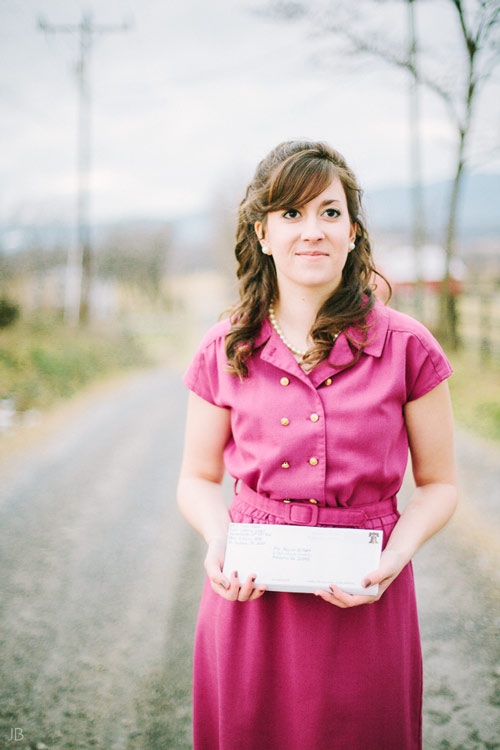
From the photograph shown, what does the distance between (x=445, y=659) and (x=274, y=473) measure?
190cm

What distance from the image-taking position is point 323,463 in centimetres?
146

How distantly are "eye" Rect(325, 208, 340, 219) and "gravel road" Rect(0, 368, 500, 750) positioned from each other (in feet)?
6.91

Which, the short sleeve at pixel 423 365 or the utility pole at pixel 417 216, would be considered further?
the utility pole at pixel 417 216

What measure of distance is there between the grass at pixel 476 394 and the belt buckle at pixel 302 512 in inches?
210

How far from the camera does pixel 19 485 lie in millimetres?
5039

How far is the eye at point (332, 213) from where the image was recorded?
1513 mm

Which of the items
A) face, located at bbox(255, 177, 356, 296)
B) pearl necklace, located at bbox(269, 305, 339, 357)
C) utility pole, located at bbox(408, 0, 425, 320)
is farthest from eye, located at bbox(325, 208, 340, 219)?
utility pole, located at bbox(408, 0, 425, 320)

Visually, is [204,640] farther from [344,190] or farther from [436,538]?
[436,538]

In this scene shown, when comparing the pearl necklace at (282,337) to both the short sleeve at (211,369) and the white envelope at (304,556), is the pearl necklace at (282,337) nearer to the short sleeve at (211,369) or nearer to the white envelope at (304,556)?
the short sleeve at (211,369)

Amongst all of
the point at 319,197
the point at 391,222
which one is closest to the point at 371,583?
the point at 319,197

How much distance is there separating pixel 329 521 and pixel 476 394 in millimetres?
7069

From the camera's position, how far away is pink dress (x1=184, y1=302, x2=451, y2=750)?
4.80 feet

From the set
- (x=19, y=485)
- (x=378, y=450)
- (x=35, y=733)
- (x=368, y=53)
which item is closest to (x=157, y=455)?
(x=19, y=485)

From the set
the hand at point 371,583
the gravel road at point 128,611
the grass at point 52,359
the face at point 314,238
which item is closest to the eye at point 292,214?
the face at point 314,238
